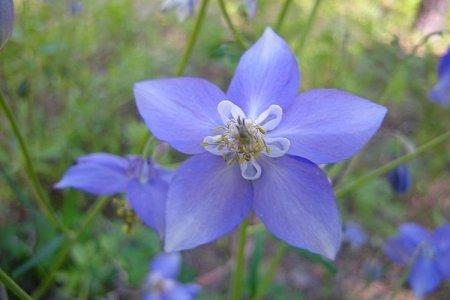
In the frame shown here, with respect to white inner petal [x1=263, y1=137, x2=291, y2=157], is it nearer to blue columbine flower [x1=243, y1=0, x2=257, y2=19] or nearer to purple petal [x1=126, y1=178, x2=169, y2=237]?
purple petal [x1=126, y1=178, x2=169, y2=237]

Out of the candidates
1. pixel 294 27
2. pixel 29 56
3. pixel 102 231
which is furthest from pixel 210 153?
pixel 294 27

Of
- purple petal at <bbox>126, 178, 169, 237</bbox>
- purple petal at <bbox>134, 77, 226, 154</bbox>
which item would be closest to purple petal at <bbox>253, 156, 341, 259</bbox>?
purple petal at <bbox>134, 77, 226, 154</bbox>

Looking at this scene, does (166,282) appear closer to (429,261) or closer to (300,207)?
(429,261)

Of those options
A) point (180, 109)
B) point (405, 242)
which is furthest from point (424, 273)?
point (180, 109)

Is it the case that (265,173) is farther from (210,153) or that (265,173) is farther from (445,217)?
(445,217)

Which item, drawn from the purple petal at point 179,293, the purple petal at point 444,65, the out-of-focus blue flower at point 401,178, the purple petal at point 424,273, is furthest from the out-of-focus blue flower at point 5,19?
the purple petal at point 424,273

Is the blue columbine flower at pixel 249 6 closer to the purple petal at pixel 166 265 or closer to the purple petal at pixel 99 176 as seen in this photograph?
the purple petal at pixel 99 176
